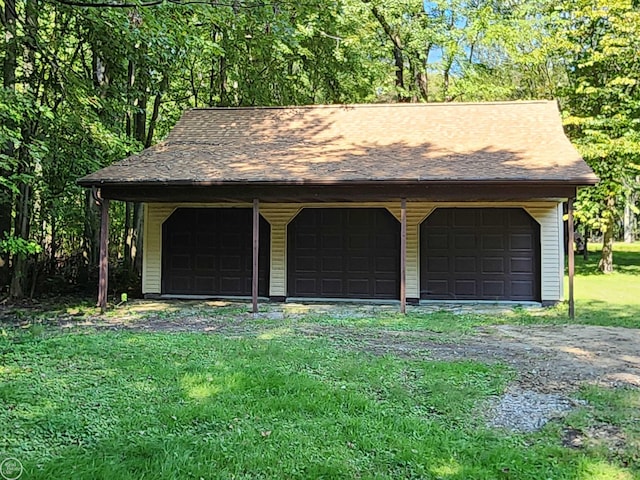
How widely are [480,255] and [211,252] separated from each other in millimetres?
5508

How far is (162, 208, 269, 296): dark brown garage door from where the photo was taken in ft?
35.7

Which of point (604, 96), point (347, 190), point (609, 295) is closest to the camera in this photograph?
point (347, 190)

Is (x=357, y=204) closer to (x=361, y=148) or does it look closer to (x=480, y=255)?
(x=361, y=148)

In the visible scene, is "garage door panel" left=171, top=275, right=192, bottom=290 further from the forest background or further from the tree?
the tree

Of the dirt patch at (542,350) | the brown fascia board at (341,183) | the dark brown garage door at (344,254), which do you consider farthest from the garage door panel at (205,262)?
the dirt patch at (542,350)

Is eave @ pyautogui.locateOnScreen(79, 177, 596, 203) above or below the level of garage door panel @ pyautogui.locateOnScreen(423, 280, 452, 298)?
above

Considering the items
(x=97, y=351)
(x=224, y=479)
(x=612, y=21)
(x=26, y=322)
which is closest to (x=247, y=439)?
(x=224, y=479)

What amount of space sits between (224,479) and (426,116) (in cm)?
1024

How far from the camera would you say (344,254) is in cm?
1062

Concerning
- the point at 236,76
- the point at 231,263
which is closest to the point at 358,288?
the point at 231,263

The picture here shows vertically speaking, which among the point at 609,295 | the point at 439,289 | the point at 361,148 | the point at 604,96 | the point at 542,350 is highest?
the point at 604,96

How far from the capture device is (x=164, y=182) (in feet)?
28.7

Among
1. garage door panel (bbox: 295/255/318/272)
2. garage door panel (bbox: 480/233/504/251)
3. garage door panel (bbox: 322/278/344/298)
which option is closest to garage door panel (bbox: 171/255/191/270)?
→ garage door panel (bbox: 295/255/318/272)
